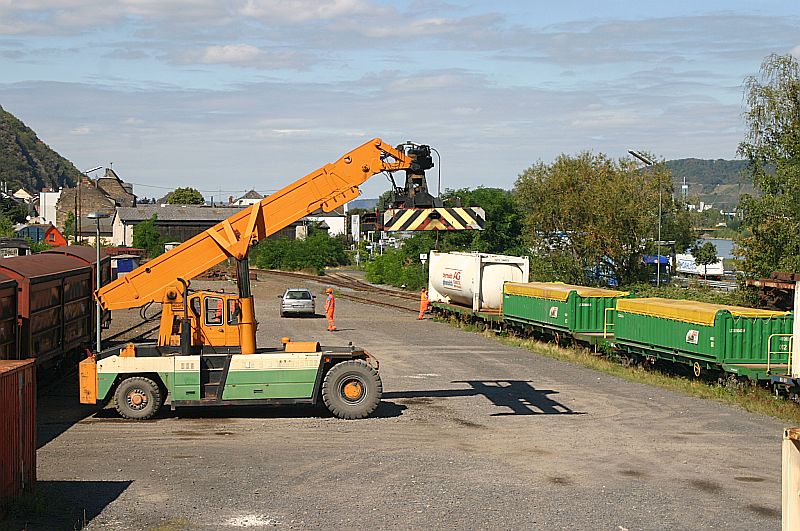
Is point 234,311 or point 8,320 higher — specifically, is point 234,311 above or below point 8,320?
above

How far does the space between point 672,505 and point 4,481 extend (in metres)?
Answer: 8.90

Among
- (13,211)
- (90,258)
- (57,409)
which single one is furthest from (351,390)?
(13,211)

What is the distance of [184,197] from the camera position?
159000mm

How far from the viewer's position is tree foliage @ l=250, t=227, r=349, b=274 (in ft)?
278

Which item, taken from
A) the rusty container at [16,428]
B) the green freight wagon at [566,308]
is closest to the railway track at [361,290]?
the green freight wagon at [566,308]

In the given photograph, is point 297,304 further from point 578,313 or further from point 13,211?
point 13,211

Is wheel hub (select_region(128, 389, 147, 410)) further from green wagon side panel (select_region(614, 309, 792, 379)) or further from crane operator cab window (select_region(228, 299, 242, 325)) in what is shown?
green wagon side panel (select_region(614, 309, 792, 379))

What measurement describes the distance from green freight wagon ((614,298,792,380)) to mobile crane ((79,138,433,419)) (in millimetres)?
8951

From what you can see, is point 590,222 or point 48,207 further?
point 48,207

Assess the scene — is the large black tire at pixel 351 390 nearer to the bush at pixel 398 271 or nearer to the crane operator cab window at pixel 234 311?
the crane operator cab window at pixel 234 311

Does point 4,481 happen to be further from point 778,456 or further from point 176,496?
point 778,456

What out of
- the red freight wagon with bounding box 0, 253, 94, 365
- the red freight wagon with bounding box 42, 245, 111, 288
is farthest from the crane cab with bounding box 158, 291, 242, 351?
the red freight wagon with bounding box 42, 245, 111, 288

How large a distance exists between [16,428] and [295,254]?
240 ft

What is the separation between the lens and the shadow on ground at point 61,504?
1212 centimetres
